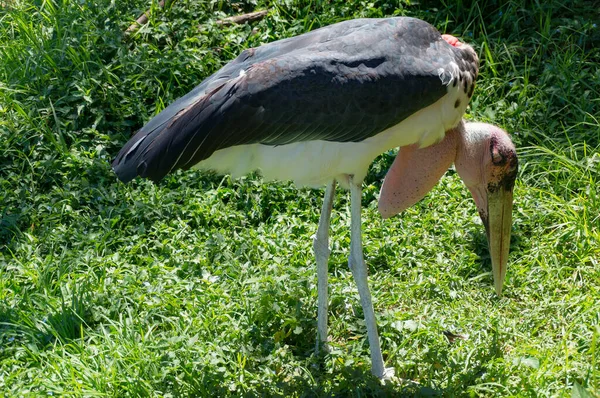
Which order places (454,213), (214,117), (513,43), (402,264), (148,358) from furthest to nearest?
(513,43) → (454,213) → (402,264) → (148,358) → (214,117)

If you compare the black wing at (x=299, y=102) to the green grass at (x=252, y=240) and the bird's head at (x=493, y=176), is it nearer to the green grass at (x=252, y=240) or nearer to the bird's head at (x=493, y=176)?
the bird's head at (x=493, y=176)

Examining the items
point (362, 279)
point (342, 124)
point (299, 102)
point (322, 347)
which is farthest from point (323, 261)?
point (299, 102)

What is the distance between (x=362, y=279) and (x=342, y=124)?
2.66 ft

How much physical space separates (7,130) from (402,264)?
266cm

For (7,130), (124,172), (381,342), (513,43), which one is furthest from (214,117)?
(513,43)

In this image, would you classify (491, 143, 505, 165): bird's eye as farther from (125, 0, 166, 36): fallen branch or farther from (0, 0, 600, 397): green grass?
(125, 0, 166, 36): fallen branch

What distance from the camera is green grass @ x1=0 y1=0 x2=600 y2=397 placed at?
4.10m

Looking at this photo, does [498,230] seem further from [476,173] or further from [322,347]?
[322,347]

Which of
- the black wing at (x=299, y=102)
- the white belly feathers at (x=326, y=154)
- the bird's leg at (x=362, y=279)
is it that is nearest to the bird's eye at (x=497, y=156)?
Answer: the white belly feathers at (x=326, y=154)

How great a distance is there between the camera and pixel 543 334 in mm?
4348

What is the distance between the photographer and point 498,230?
4.44 metres

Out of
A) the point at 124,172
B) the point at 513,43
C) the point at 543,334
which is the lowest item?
the point at 543,334

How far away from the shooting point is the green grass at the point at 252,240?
13.5ft

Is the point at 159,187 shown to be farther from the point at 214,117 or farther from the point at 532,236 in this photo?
the point at 532,236
